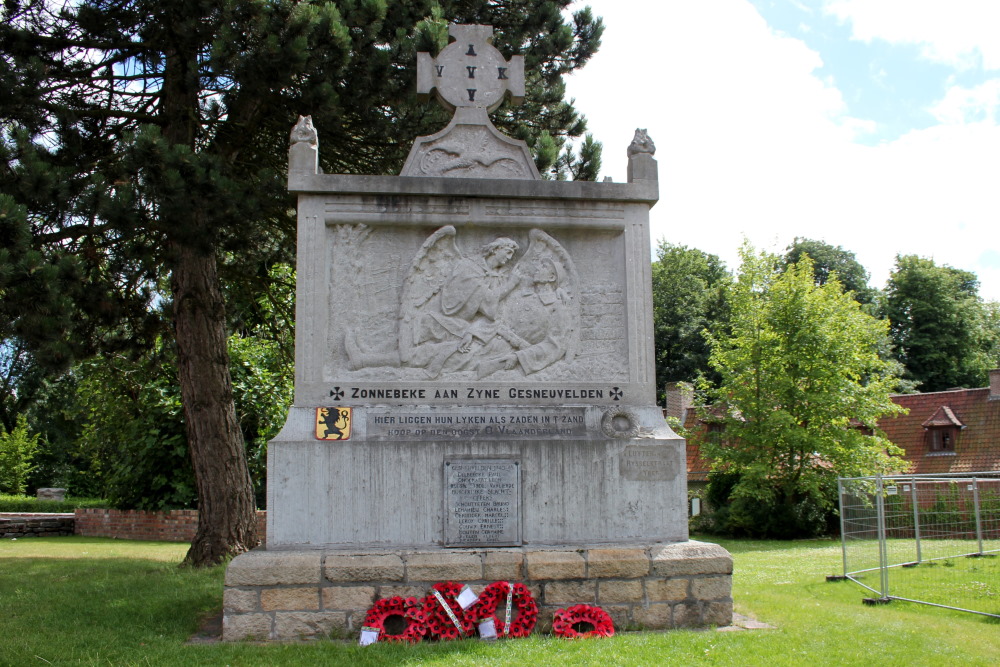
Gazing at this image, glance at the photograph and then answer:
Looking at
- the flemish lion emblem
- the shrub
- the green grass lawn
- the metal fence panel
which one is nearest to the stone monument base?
the green grass lawn

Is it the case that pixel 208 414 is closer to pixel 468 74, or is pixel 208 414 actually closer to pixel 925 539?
pixel 468 74

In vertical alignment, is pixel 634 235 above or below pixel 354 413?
above

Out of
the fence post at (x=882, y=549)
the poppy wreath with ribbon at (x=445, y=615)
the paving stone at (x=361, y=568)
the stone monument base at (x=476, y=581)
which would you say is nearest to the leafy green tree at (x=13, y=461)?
the stone monument base at (x=476, y=581)

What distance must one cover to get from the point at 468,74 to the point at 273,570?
193 inches

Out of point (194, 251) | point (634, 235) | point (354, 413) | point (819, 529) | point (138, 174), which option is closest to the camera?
point (354, 413)

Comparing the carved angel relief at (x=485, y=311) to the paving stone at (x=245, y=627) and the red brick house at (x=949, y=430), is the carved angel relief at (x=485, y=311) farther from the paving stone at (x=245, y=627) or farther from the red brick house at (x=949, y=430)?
the red brick house at (x=949, y=430)

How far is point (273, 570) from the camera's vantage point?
6.47 metres

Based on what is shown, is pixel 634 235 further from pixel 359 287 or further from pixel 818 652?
pixel 818 652

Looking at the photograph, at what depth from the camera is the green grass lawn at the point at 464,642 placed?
5785mm

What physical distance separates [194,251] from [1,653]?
4.64 meters

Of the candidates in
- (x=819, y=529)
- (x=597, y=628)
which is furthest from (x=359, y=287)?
(x=819, y=529)

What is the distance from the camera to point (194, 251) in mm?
9242

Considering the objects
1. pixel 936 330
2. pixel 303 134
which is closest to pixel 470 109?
pixel 303 134

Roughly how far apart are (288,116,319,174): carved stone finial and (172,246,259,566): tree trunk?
11.5ft
